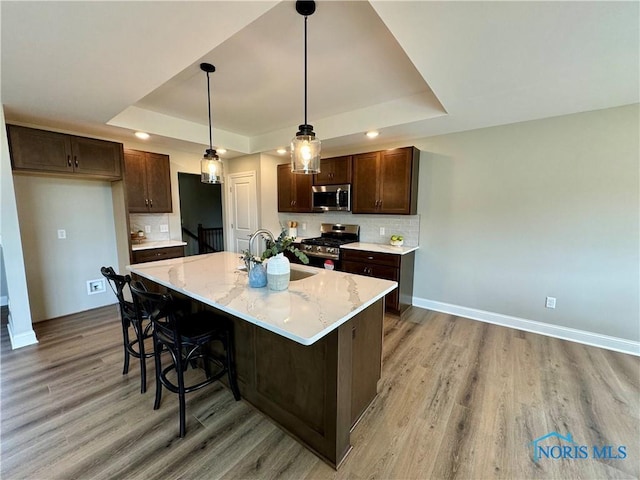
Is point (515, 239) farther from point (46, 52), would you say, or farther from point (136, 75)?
point (46, 52)

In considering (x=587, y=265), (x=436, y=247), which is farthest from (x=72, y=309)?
(x=587, y=265)

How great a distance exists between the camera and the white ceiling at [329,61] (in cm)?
141

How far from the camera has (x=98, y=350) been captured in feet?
8.77

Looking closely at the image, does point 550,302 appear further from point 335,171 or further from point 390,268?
point 335,171

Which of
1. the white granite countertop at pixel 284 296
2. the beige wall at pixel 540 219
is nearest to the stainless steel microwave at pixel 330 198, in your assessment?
the beige wall at pixel 540 219

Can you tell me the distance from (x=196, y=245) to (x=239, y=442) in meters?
5.78

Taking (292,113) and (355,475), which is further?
(292,113)

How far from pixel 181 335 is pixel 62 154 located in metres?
2.86

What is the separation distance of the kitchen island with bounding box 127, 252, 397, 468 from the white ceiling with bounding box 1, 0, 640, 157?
5.09 ft

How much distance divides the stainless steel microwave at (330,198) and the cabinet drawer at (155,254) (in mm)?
2197

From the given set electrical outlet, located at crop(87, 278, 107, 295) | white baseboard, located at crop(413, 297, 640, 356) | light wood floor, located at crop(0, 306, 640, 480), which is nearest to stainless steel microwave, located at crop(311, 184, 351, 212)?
white baseboard, located at crop(413, 297, 640, 356)

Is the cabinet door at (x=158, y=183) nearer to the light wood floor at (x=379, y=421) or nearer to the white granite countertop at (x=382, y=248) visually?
the light wood floor at (x=379, y=421)

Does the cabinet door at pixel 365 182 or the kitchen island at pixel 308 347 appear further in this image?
the cabinet door at pixel 365 182

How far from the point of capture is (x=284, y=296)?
1.67 m
